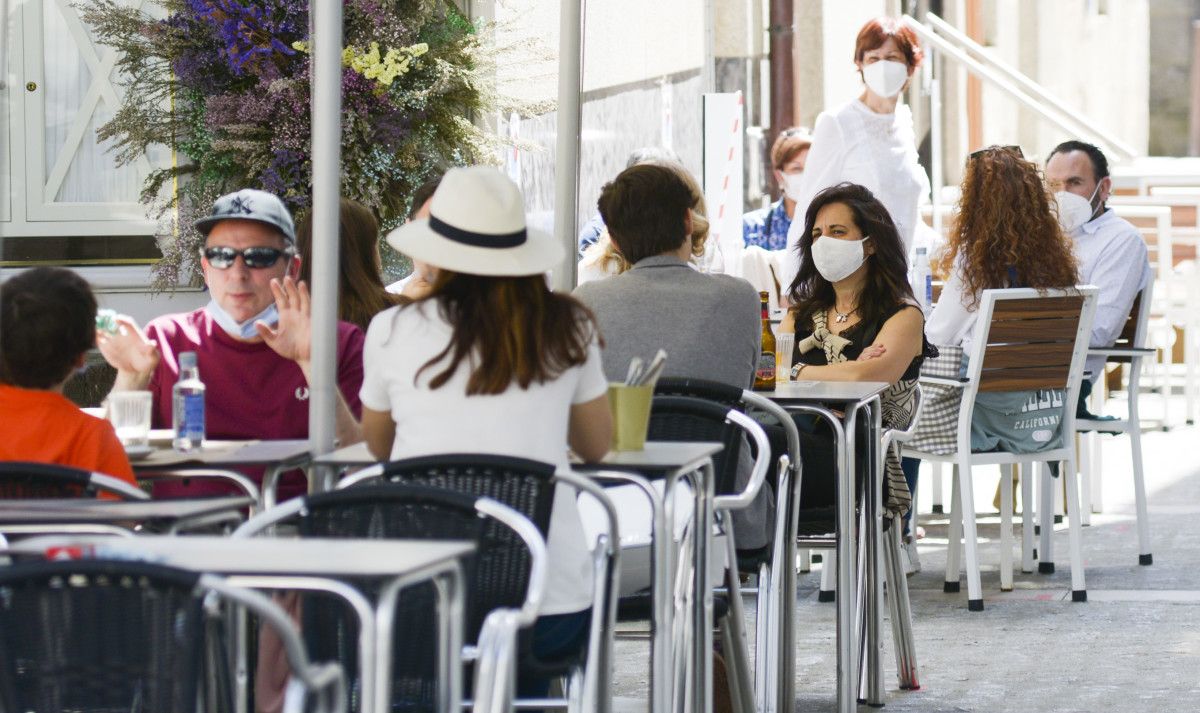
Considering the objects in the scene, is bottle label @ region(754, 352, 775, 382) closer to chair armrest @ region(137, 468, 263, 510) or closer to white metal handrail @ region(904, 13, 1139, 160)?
chair armrest @ region(137, 468, 263, 510)

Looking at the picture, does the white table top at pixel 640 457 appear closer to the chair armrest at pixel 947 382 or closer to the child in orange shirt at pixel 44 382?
the child in orange shirt at pixel 44 382

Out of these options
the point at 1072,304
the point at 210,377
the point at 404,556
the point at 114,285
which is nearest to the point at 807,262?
the point at 1072,304

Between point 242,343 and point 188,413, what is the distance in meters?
0.62

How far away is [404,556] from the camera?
2.32 m

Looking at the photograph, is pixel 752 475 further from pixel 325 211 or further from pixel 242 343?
pixel 242 343

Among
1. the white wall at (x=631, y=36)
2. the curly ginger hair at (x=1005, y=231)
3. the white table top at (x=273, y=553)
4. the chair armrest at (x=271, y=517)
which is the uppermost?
the white wall at (x=631, y=36)

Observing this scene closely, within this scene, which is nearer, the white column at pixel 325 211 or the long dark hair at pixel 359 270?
the white column at pixel 325 211

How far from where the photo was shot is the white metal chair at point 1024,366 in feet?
20.4

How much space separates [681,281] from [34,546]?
7.64 feet

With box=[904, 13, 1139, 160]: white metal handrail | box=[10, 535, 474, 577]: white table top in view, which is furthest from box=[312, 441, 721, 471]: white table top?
box=[904, 13, 1139, 160]: white metal handrail

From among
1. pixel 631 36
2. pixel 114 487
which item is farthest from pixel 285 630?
pixel 631 36

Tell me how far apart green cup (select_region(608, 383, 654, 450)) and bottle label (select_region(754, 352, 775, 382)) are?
1285 mm

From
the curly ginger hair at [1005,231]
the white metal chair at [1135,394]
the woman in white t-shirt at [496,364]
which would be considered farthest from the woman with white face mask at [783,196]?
the woman in white t-shirt at [496,364]

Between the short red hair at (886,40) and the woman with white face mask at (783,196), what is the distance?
83 cm
